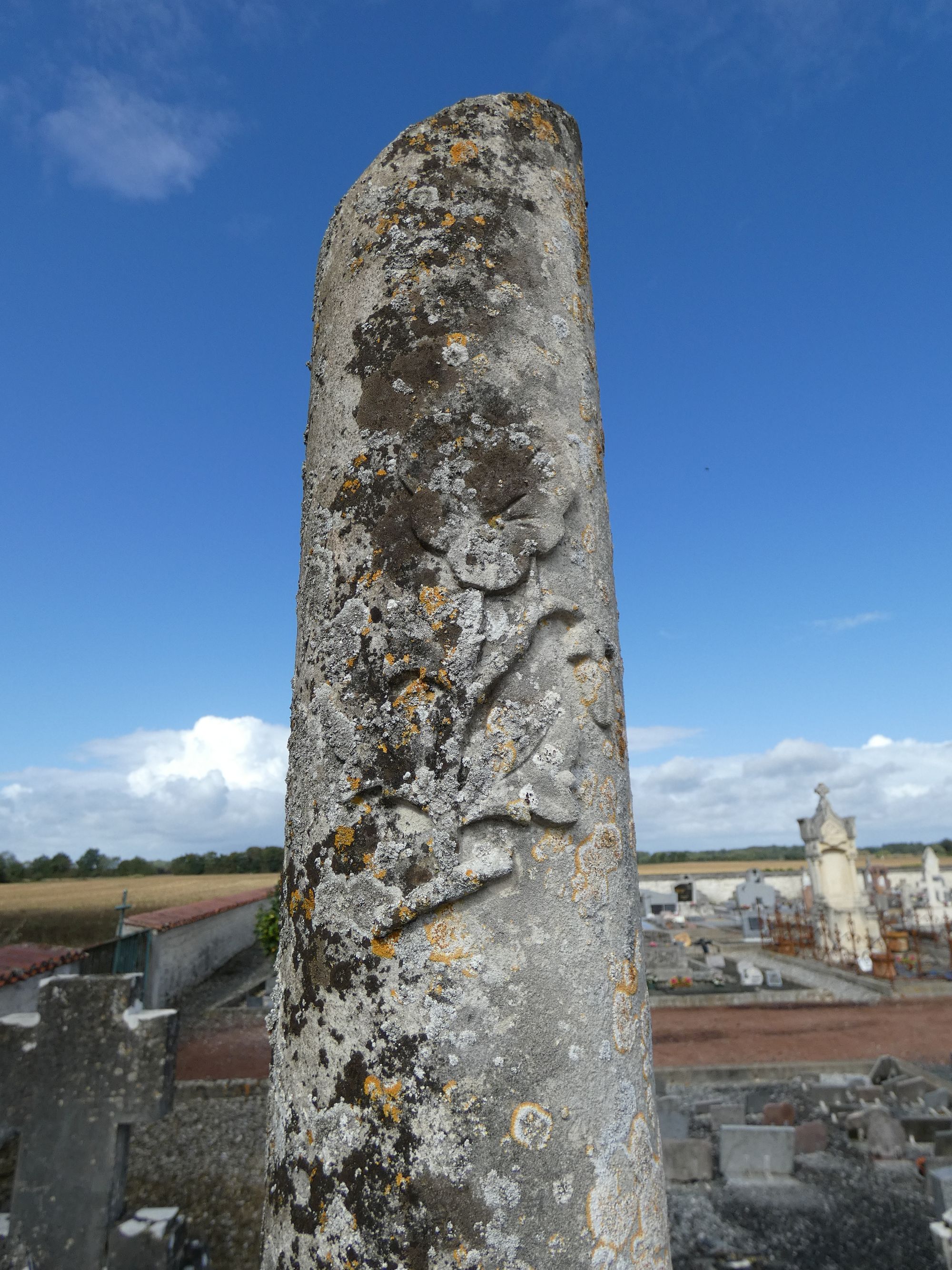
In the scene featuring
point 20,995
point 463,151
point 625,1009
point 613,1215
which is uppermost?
point 463,151

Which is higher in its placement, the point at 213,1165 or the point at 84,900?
the point at 84,900

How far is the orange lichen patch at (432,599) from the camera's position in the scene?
180 cm

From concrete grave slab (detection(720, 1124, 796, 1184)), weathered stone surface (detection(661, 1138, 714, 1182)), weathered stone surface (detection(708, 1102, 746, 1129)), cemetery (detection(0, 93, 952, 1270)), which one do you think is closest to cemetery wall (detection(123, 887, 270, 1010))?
weathered stone surface (detection(708, 1102, 746, 1129))

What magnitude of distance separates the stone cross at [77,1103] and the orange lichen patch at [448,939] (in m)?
4.35

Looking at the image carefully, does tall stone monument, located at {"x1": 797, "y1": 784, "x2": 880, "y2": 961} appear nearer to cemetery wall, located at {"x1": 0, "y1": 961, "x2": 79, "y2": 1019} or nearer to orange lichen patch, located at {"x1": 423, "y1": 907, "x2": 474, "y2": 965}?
cemetery wall, located at {"x1": 0, "y1": 961, "x2": 79, "y2": 1019}

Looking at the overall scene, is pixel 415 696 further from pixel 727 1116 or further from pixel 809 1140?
pixel 727 1116

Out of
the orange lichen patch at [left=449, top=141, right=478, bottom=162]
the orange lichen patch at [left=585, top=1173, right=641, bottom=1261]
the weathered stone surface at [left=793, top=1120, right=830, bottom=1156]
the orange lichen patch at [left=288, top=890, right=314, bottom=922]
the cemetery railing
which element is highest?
the orange lichen patch at [left=449, top=141, right=478, bottom=162]

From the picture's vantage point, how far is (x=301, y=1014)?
5.68 feet

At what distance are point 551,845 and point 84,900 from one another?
26.1 metres

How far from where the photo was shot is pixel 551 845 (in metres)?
1.71

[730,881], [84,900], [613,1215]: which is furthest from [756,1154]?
[730,881]

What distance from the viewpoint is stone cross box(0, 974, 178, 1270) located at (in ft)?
15.7

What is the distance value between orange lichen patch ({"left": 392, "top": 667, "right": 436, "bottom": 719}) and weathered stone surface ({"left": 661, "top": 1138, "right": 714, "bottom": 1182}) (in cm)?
796

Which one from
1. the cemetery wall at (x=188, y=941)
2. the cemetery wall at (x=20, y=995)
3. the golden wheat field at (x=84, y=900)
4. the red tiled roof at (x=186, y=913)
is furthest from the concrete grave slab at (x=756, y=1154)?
the red tiled roof at (x=186, y=913)
